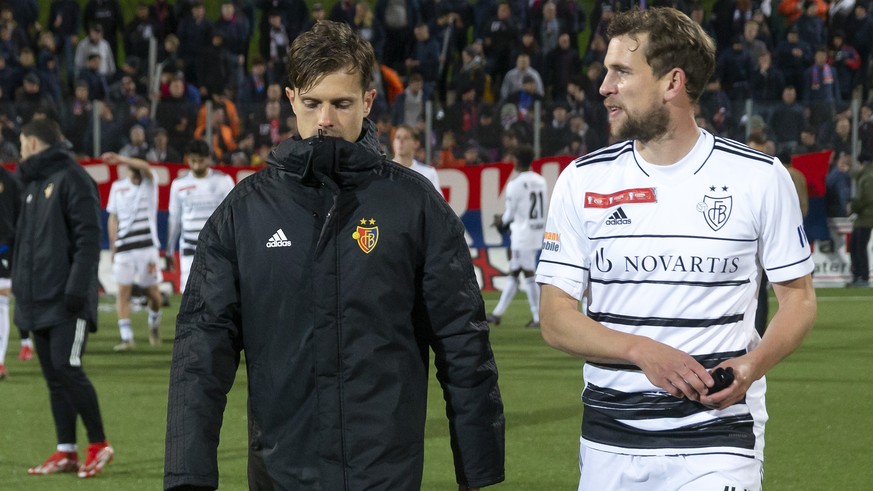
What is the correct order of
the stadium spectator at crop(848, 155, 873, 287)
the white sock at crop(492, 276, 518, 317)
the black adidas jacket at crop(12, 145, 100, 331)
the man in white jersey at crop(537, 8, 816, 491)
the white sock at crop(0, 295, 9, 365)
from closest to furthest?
the man in white jersey at crop(537, 8, 816, 491) < the black adidas jacket at crop(12, 145, 100, 331) < the white sock at crop(0, 295, 9, 365) < the white sock at crop(492, 276, 518, 317) < the stadium spectator at crop(848, 155, 873, 287)

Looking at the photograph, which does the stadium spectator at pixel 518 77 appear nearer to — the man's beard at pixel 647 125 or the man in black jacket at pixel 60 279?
the man in black jacket at pixel 60 279

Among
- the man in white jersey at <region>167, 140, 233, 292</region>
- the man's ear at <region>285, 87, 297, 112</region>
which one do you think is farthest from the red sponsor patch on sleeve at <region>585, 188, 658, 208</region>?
the man in white jersey at <region>167, 140, 233, 292</region>

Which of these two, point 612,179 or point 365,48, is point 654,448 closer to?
point 612,179

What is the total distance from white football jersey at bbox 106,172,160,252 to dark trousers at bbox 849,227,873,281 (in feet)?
34.1

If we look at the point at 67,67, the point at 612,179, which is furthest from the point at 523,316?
the point at 612,179

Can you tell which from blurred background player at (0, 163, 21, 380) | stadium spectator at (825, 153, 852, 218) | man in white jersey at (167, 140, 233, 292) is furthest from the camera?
stadium spectator at (825, 153, 852, 218)

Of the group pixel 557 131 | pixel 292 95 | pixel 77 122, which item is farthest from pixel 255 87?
pixel 292 95

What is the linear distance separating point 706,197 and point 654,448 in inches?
26.8

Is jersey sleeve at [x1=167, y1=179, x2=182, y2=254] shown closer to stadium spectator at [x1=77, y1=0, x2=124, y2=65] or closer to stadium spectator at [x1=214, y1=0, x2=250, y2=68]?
stadium spectator at [x1=214, y1=0, x2=250, y2=68]

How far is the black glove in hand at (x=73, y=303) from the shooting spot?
770cm

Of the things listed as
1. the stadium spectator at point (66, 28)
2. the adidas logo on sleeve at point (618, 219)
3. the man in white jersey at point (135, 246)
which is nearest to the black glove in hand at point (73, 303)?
the adidas logo on sleeve at point (618, 219)

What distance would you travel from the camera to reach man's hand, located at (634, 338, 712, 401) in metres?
3.34

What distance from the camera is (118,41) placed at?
25.8m

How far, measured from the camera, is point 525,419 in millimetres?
9836
